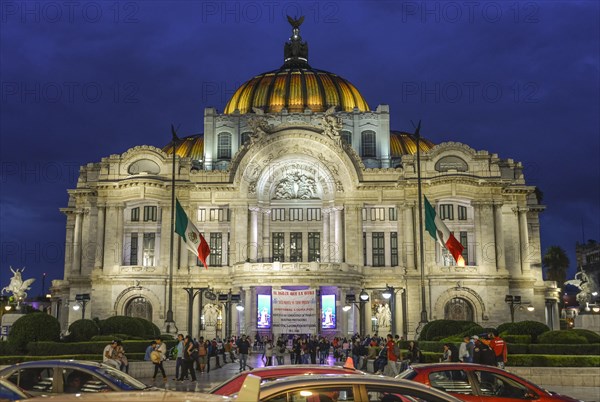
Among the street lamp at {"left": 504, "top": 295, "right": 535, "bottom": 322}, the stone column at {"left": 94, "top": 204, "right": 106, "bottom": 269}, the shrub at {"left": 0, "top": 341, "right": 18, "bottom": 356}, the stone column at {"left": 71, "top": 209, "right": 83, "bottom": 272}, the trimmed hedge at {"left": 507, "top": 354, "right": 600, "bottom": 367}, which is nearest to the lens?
the trimmed hedge at {"left": 507, "top": 354, "right": 600, "bottom": 367}

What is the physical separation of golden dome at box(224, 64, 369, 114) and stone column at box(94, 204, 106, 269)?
19.5 metres

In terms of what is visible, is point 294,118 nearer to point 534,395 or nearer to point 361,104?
point 361,104

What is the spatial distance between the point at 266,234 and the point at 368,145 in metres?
14.8

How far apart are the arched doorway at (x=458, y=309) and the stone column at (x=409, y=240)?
451 centimetres

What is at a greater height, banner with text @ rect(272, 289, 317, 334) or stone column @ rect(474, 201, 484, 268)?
stone column @ rect(474, 201, 484, 268)

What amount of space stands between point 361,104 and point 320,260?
21.0m

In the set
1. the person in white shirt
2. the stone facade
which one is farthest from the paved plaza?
the stone facade

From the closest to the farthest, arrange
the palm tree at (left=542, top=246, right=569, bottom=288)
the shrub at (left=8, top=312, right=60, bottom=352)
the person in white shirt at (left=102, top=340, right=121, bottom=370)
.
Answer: the person in white shirt at (left=102, top=340, right=121, bottom=370) < the shrub at (left=8, top=312, right=60, bottom=352) < the palm tree at (left=542, top=246, right=569, bottom=288)

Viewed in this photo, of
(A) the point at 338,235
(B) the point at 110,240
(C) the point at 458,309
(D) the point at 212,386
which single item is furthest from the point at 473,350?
(B) the point at 110,240

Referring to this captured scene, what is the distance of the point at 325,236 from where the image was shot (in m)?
65.8

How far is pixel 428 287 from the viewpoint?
204 ft

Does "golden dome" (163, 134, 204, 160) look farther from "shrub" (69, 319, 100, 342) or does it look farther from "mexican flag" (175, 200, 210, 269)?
"shrub" (69, 319, 100, 342)

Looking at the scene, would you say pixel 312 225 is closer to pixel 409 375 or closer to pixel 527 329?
pixel 527 329

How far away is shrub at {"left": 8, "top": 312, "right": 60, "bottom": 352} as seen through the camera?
34.0m
